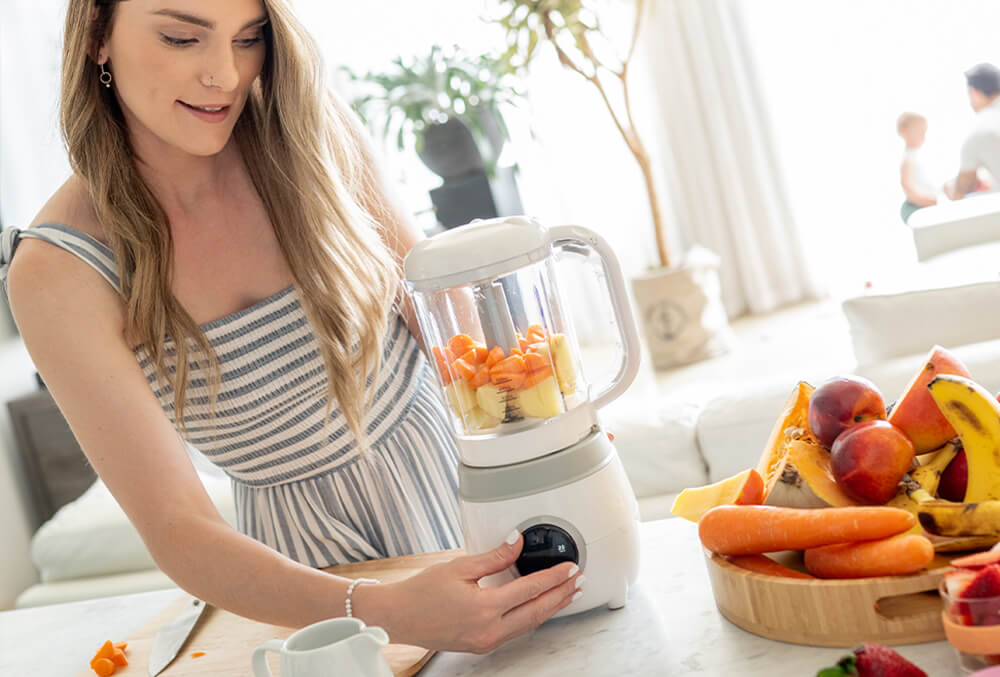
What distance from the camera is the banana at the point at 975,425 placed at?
705 millimetres

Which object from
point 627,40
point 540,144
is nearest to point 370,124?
point 540,144

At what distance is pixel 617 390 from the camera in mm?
911

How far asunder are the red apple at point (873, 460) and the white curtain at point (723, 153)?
174 inches

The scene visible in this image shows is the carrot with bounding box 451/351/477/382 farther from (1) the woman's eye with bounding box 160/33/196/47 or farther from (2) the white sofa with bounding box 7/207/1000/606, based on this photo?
(2) the white sofa with bounding box 7/207/1000/606

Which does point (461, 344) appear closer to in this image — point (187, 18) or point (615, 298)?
point (615, 298)

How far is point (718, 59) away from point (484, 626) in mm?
4632

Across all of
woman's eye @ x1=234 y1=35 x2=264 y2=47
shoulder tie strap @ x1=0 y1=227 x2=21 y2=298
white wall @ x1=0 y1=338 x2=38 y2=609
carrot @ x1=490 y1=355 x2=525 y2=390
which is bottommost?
white wall @ x1=0 y1=338 x2=38 y2=609

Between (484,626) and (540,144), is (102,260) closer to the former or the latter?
(484,626)

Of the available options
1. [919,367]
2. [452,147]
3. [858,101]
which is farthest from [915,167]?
[919,367]

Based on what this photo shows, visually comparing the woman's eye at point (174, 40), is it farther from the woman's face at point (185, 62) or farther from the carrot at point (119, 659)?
the carrot at point (119, 659)

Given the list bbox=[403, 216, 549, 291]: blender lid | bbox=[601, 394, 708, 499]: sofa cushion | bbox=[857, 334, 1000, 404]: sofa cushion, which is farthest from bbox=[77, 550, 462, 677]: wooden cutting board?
bbox=[857, 334, 1000, 404]: sofa cushion

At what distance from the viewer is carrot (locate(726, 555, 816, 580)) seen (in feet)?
2.47

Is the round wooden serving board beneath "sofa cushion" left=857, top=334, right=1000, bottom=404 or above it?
above

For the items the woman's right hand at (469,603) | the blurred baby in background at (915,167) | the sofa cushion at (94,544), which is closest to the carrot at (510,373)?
the woman's right hand at (469,603)
